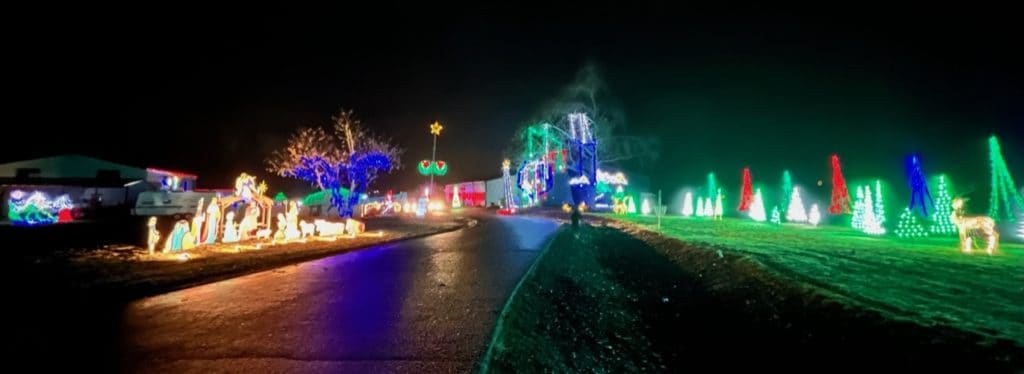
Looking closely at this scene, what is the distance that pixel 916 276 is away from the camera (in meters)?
7.97

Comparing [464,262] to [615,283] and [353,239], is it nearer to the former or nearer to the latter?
[615,283]

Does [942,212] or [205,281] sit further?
[942,212]

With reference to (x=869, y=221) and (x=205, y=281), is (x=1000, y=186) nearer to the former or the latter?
(x=869, y=221)

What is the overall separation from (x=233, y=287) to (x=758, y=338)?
834 cm

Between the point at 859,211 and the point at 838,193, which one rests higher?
the point at 838,193

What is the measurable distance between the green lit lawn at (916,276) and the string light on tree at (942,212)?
13.1ft

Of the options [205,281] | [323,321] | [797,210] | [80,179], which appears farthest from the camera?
[80,179]

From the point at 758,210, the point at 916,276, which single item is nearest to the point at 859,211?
the point at 758,210

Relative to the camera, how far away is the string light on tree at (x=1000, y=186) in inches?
618

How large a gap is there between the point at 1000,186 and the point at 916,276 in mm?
13367

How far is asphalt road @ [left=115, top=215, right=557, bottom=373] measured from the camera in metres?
3.94

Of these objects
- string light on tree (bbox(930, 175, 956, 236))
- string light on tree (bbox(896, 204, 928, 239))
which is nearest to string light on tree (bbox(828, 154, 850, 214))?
string light on tree (bbox(930, 175, 956, 236))

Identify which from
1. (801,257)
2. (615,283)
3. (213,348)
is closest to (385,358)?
(213,348)

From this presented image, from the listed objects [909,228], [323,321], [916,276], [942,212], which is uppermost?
[942,212]
